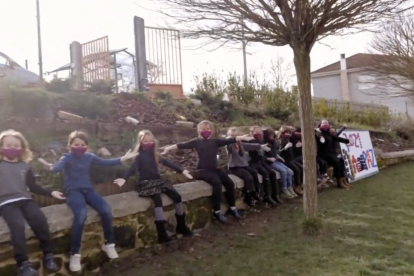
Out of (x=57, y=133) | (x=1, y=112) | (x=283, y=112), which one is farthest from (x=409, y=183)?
(x=1, y=112)

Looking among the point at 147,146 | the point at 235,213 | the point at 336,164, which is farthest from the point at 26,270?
the point at 336,164

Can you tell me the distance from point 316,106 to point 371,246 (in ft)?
41.0

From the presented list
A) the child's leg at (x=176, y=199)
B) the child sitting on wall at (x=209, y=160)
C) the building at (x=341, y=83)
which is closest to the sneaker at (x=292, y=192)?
the child sitting on wall at (x=209, y=160)

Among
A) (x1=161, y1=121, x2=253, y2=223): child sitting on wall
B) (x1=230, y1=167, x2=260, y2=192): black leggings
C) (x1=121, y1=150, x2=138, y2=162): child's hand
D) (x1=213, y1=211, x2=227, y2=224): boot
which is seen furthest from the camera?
(x1=230, y1=167, x2=260, y2=192): black leggings

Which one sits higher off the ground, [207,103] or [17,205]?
[207,103]

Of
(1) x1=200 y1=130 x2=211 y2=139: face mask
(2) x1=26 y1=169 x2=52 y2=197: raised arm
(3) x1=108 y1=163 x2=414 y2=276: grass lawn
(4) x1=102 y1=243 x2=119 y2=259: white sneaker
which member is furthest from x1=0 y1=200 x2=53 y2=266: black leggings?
(1) x1=200 y1=130 x2=211 y2=139: face mask

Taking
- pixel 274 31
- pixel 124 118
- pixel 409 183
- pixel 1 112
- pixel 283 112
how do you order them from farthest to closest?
pixel 283 112
pixel 409 183
pixel 124 118
pixel 1 112
pixel 274 31

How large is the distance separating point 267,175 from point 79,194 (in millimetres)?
3513

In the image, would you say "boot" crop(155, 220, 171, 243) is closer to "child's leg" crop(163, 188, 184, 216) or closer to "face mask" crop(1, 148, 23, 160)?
"child's leg" crop(163, 188, 184, 216)

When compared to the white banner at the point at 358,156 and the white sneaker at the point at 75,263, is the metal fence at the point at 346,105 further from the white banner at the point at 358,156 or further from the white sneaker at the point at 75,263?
the white sneaker at the point at 75,263

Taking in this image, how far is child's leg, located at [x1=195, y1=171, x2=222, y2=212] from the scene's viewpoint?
18.6 ft

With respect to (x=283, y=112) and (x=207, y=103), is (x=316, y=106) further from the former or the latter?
(x=207, y=103)

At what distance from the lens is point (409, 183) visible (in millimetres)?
8930

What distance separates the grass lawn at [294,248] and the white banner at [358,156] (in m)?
2.53
